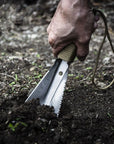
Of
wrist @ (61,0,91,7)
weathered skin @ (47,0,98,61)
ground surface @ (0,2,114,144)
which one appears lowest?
ground surface @ (0,2,114,144)

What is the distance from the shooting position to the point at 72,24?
1.81m

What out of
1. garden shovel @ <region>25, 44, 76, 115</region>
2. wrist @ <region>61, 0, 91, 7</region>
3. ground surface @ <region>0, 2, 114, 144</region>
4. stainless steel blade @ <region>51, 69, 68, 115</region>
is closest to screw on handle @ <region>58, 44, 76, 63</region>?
garden shovel @ <region>25, 44, 76, 115</region>

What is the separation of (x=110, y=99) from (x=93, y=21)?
875 mm

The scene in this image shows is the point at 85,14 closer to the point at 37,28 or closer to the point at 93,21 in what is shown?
the point at 93,21

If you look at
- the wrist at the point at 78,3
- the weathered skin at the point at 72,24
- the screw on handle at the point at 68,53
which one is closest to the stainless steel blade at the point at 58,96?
the screw on handle at the point at 68,53

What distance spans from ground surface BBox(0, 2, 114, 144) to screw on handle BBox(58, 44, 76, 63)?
0.44 meters

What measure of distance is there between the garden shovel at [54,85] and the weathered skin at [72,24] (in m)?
0.17

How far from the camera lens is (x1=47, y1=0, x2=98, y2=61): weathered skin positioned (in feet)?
5.89

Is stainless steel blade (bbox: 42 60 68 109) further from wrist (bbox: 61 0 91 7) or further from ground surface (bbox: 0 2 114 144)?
wrist (bbox: 61 0 91 7)

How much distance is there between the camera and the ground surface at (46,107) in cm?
184

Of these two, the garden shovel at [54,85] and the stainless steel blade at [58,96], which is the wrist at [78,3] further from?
the stainless steel blade at [58,96]

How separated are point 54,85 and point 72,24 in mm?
561

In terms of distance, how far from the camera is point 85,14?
5.93 feet

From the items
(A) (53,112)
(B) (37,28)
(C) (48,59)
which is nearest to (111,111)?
(A) (53,112)
